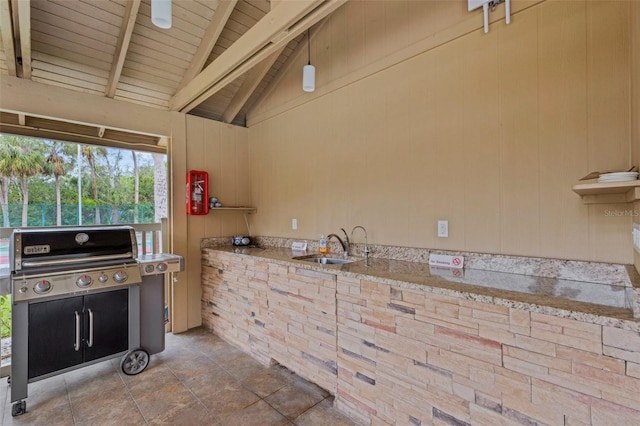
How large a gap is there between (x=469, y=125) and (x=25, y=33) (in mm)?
3279

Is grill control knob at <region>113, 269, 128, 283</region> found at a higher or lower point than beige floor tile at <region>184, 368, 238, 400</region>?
higher

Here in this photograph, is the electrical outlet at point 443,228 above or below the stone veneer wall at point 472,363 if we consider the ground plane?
above

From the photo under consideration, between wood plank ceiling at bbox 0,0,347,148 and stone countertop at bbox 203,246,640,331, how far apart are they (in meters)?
1.69

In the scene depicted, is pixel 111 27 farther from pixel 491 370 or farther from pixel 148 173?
pixel 491 370

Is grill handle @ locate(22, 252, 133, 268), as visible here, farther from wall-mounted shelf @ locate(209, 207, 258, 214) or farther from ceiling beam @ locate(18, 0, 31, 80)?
ceiling beam @ locate(18, 0, 31, 80)

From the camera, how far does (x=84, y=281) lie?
2.37 metres

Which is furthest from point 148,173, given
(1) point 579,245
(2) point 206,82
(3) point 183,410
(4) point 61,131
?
(1) point 579,245

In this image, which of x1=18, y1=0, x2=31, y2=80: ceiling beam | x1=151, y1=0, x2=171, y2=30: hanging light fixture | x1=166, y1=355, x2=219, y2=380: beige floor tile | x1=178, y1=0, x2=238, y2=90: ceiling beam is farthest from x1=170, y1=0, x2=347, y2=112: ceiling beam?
x1=166, y1=355, x2=219, y2=380: beige floor tile

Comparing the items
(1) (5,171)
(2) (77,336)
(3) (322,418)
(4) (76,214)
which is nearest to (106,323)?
(2) (77,336)

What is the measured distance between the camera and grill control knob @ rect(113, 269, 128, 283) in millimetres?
2506

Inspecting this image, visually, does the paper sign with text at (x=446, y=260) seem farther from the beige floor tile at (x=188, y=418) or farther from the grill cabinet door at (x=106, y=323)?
the grill cabinet door at (x=106, y=323)

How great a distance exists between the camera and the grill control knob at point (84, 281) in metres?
2.35

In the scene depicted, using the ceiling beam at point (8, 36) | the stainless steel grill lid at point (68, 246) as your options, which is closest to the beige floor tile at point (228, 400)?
the stainless steel grill lid at point (68, 246)

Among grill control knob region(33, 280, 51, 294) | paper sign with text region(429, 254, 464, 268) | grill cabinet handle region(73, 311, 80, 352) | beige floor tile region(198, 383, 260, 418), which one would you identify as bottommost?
beige floor tile region(198, 383, 260, 418)
